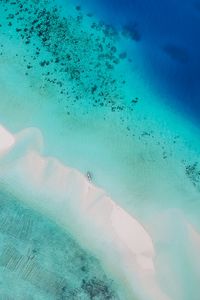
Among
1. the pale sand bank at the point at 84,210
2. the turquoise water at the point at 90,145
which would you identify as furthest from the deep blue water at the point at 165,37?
the pale sand bank at the point at 84,210

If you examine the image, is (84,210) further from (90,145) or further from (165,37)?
(165,37)

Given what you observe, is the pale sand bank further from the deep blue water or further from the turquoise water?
the deep blue water

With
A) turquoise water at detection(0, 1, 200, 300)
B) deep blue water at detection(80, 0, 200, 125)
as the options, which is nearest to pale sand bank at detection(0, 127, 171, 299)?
turquoise water at detection(0, 1, 200, 300)

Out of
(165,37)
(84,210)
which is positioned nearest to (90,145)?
(84,210)

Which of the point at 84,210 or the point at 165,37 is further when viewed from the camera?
the point at 165,37

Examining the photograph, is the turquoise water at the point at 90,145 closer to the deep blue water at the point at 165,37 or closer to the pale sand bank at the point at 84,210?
the pale sand bank at the point at 84,210

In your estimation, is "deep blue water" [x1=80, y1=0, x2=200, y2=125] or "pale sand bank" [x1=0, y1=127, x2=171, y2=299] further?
"deep blue water" [x1=80, y1=0, x2=200, y2=125]
